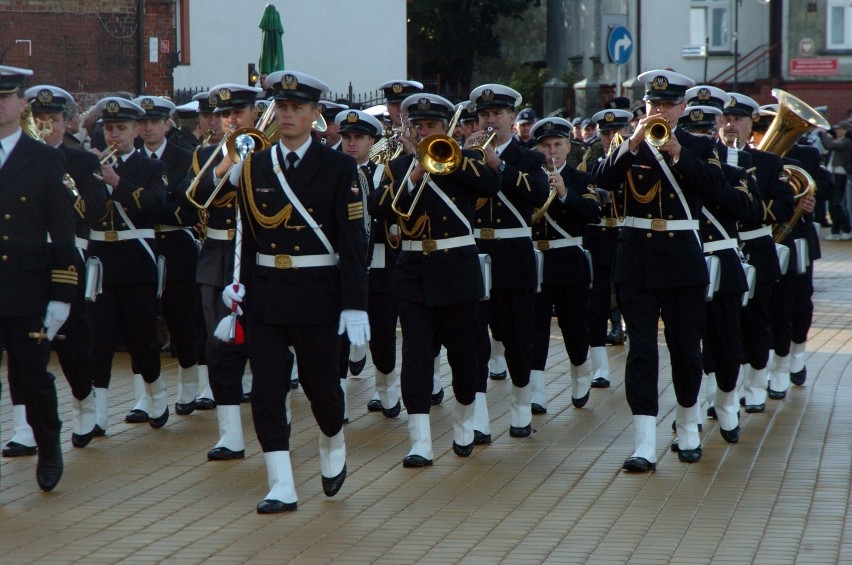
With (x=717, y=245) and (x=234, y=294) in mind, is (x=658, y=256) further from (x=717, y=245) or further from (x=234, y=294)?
(x=234, y=294)

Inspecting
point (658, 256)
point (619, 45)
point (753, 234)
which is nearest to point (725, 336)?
point (658, 256)

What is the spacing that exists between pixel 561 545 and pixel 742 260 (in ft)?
12.1

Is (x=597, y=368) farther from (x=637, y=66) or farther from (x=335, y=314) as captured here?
(x=637, y=66)

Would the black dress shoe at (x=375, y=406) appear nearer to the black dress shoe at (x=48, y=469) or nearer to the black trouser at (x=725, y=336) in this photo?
the black trouser at (x=725, y=336)

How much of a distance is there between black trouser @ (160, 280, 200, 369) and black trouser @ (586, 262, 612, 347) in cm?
316

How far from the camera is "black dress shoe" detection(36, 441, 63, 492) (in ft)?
26.0

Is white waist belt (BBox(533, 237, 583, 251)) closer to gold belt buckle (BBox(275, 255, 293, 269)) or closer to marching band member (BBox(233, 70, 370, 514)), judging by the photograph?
marching band member (BBox(233, 70, 370, 514))

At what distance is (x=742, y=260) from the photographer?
32.6 ft

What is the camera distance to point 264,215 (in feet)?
24.5

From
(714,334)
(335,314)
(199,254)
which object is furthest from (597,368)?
(335,314)

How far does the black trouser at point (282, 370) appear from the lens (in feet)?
24.3

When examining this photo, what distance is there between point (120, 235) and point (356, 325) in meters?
2.94

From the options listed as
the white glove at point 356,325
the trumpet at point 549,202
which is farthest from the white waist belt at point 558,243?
the white glove at point 356,325

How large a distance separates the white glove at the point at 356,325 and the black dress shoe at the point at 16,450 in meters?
2.63
